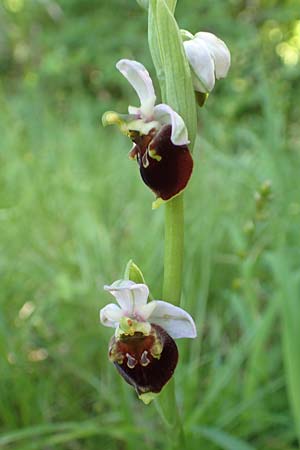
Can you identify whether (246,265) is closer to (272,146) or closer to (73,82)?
(272,146)

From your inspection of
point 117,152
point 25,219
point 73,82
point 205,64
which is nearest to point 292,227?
point 25,219

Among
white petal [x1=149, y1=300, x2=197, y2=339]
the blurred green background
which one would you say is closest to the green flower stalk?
white petal [x1=149, y1=300, x2=197, y2=339]

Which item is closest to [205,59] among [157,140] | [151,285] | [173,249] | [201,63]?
[201,63]

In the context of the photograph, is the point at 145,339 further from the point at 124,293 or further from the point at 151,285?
the point at 151,285

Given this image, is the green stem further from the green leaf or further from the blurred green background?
the blurred green background

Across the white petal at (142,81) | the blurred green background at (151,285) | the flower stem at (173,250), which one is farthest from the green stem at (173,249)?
the blurred green background at (151,285)

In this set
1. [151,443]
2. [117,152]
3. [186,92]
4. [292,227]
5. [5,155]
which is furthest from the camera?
[117,152]

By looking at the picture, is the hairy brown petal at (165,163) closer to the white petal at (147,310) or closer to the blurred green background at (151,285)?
the white petal at (147,310)
